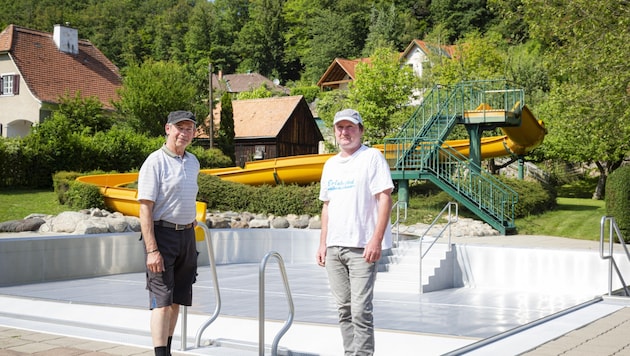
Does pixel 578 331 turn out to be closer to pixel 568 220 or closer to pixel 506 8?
pixel 568 220

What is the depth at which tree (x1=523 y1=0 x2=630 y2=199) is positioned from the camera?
19.4 m

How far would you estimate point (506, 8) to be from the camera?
24891 mm

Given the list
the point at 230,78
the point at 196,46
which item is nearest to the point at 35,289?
the point at 230,78

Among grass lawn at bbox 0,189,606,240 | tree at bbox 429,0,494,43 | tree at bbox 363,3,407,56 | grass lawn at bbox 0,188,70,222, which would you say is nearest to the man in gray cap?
grass lawn at bbox 0,189,606,240

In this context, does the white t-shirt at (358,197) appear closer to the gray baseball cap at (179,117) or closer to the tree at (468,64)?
the gray baseball cap at (179,117)

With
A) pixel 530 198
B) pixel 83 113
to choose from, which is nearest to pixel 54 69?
pixel 83 113

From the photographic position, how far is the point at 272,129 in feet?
174

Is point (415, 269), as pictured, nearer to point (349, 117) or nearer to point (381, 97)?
point (349, 117)

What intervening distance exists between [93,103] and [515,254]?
28.8m

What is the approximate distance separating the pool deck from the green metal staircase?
8653mm

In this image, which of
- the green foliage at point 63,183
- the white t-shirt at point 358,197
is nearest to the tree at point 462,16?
the green foliage at point 63,183

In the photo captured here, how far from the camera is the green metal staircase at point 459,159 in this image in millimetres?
22797

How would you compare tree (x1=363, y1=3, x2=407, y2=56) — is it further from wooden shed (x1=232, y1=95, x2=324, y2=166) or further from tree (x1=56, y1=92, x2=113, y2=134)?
tree (x1=56, y1=92, x2=113, y2=134)

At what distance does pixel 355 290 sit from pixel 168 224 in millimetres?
1539
